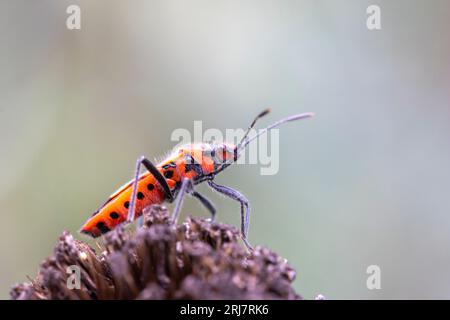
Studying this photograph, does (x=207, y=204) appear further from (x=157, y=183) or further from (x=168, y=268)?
(x=168, y=268)

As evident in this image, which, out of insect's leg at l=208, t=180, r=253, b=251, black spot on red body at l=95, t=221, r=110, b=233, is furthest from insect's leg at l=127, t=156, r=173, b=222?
insect's leg at l=208, t=180, r=253, b=251

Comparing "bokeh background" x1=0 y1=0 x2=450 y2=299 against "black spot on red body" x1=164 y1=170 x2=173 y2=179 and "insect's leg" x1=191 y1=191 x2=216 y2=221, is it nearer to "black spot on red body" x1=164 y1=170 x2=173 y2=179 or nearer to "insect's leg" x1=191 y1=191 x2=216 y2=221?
"black spot on red body" x1=164 y1=170 x2=173 y2=179

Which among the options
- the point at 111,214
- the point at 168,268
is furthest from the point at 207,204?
the point at 168,268

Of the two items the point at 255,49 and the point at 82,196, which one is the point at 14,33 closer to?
the point at 82,196
